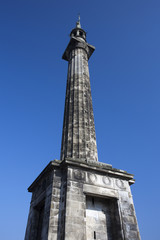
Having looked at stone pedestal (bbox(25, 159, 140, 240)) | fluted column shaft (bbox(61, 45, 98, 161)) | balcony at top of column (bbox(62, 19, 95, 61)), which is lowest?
stone pedestal (bbox(25, 159, 140, 240))

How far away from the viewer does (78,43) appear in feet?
66.1

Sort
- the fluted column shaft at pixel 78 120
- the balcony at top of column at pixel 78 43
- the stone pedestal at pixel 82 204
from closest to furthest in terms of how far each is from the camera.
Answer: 1. the stone pedestal at pixel 82 204
2. the fluted column shaft at pixel 78 120
3. the balcony at top of column at pixel 78 43

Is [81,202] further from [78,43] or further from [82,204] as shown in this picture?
[78,43]

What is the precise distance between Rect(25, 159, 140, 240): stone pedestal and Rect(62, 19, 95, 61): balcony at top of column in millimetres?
13756

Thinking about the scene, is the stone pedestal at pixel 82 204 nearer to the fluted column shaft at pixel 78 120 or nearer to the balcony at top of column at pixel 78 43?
the fluted column shaft at pixel 78 120

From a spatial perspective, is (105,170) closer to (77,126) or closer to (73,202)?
(73,202)

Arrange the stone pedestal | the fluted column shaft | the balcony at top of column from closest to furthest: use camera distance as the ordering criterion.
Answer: the stone pedestal, the fluted column shaft, the balcony at top of column

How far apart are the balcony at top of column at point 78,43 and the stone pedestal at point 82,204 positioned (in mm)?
13756

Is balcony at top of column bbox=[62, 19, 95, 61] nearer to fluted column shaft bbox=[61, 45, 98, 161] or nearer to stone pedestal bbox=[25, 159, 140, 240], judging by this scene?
fluted column shaft bbox=[61, 45, 98, 161]

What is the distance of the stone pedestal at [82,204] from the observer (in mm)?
7859

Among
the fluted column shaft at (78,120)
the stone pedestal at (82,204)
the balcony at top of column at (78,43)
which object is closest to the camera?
the stone pedestal at (82,204)

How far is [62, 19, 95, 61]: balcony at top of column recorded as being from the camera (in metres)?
20.1

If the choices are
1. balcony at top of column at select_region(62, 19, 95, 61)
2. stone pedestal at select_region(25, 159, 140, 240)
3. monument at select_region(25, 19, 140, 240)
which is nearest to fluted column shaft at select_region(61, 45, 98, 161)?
monument at select_region(25, 19, 140, 240)

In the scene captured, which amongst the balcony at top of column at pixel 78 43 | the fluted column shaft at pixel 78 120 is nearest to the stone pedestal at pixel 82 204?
the fluted column shaft at pixel 78 120
